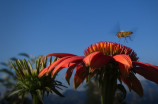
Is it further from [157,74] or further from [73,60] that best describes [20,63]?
[157,74]

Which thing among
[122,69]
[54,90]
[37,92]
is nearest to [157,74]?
[122,69]

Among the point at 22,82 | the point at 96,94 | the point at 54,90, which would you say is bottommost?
the point at 96,94

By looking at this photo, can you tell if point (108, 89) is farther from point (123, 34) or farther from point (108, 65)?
point (123, 34)

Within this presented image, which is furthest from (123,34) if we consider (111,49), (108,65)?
(108,65)

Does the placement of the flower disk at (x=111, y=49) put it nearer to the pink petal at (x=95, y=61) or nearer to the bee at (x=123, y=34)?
the pink petal at (x=95, y=61)

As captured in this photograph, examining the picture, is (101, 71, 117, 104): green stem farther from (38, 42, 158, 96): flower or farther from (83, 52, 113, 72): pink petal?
(83, 52, 113, 72): pink petal

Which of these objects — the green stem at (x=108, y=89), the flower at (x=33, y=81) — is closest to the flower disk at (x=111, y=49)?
the green stem at (x=108, y=89)

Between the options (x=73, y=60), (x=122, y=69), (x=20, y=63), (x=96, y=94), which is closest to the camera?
(x=122, y=69)
